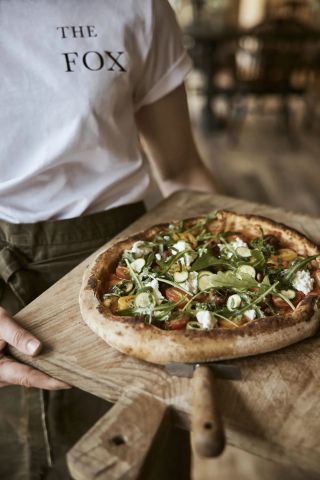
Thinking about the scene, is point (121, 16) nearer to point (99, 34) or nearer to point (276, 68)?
point (99, 34)

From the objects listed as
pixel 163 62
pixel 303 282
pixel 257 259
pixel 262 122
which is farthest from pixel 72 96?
pixel 262 122

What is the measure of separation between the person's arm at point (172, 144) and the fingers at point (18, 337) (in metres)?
0.90

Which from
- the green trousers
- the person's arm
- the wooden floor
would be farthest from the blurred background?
the green trousers

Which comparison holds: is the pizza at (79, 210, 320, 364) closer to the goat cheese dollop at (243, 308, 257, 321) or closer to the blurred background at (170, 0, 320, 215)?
the goat cheese dollop at (243, 308, 257, 321)

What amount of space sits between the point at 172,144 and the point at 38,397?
97 cm

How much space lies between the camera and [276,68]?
200 inches

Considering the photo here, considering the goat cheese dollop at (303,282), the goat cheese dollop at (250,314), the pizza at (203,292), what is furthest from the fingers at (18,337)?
the goat cheese dollop at (303,282)

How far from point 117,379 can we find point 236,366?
0.25m

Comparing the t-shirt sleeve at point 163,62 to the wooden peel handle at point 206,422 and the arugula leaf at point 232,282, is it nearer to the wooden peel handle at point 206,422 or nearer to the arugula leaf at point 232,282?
the arugula leaf at point 232,282

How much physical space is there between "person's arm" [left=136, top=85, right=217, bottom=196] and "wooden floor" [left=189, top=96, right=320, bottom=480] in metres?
1.63

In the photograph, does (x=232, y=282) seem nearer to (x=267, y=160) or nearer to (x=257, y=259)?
(x=257, y=259)

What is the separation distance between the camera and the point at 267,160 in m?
5.12

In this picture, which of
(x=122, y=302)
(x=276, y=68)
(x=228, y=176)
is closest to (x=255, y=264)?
(x=122, y=302)

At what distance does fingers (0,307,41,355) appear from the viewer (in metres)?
1.01
